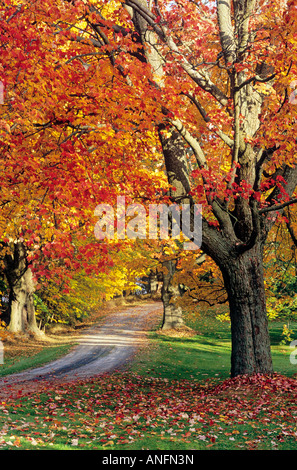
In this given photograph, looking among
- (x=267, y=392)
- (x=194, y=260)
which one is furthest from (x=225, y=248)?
(x=194, y=260)

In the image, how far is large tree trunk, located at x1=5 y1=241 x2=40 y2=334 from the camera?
25.0 meters

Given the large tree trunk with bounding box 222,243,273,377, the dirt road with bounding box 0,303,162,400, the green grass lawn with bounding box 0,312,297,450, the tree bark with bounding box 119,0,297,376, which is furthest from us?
the dirt road with bounding box 0,303,162,400

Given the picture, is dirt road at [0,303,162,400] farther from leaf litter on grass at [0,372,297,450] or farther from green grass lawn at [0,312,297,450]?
leaf litter on grass at [0,372,297,450]

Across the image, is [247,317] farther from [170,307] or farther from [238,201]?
[170,307]

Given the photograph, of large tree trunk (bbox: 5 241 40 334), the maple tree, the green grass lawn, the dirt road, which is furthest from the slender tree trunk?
the maple tree

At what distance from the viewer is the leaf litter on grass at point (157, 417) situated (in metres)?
7.25

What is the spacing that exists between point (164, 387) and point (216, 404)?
410 cm

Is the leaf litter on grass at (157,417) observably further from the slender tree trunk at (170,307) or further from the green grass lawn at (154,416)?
the slender tree trunk at (170,307)

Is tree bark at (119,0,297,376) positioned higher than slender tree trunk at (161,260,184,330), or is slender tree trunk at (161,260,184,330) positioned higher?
tree bark at (119,0,297,376)

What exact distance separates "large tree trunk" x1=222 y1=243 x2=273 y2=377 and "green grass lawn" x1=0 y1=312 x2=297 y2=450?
1.42 ft

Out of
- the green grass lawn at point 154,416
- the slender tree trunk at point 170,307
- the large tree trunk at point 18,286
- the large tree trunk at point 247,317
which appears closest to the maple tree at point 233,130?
the large tree trunk at point 247,317

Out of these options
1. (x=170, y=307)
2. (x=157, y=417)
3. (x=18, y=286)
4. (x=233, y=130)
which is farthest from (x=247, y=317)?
(x=170, y=307)

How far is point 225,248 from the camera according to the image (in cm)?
1127

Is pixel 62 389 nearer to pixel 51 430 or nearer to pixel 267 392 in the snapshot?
pixel 51 430
